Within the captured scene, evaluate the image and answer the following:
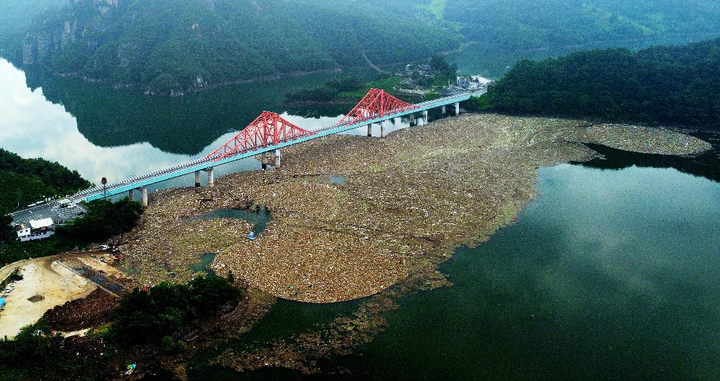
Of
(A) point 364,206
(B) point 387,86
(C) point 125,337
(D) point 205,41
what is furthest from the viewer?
(D) point 205,41

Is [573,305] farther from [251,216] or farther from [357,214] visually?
[251,216]

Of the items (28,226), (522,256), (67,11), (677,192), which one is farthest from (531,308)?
(67,11)

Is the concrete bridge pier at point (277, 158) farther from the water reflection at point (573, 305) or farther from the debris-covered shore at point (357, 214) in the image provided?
the water reflection at point (573, 305)

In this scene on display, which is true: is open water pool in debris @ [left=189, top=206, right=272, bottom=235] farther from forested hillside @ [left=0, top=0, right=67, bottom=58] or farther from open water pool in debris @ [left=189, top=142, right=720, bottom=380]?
forested hillside @ [left=0, top=0, right=67, bottom=58]

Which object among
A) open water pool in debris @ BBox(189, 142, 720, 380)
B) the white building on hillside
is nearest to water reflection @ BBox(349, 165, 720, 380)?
open water pool in debris @ BBox(189, 142, 720, 380)

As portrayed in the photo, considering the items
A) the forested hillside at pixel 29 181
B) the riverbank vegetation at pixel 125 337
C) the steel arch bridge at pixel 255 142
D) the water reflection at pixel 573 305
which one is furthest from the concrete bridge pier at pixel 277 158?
the riverbank vegetation at pixel 125 337

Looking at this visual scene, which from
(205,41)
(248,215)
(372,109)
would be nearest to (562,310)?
(248,215)
